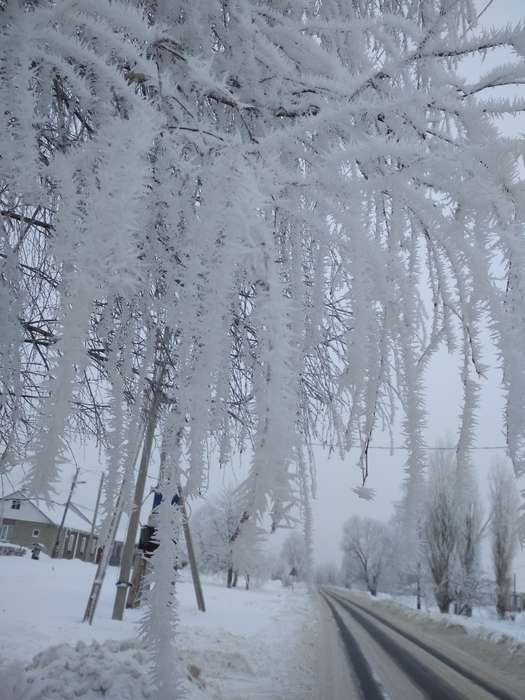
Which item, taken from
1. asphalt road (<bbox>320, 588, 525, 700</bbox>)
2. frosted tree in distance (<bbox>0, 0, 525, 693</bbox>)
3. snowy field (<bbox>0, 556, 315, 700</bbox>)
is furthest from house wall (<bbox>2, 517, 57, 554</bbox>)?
frosted tree in distance (<bbox>0, 0, 525, 693</bbox>)

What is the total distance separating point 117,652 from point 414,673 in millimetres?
6386

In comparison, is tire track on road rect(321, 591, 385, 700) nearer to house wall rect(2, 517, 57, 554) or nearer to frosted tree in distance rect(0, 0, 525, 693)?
frosted tree in distance rect(0, 0, 525, 693)

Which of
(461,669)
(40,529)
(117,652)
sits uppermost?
(40,529)

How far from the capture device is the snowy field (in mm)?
3529

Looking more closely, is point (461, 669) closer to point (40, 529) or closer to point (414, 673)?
point (414, 673)

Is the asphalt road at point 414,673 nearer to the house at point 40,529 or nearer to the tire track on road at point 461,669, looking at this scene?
the tire track on road at point 461,669

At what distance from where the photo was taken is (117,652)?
446cm

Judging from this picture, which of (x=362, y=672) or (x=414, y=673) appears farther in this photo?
(x=414, y=673)

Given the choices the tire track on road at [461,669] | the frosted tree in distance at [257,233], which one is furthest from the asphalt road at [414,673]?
the frosted tree in distance at [257,233]

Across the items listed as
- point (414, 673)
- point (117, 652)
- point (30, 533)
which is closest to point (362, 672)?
point (414, 673)

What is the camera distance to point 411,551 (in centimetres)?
96

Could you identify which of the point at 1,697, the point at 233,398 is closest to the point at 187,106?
the point at 233,398

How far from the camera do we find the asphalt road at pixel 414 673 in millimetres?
6930

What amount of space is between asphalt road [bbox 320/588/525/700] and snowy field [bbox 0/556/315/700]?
800mm
